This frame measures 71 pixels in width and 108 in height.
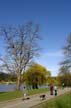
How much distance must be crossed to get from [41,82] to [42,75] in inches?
108

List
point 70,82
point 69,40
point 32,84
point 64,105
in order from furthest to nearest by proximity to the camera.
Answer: point 70,82, point 32,84, point 69,40, point 64,105

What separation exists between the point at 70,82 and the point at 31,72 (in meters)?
27.4

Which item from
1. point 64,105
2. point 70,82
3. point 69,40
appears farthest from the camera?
point 70,82

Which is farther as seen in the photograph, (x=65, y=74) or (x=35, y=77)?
(x=35, y=77)

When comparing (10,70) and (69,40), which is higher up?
(69,40)

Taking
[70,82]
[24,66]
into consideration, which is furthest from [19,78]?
[70,82]

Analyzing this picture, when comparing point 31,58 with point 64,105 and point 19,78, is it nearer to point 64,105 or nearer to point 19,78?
point 19,78

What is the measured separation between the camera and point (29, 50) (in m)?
64.2

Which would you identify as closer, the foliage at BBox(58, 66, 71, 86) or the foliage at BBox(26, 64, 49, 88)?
the foliage at BBox(58, 66, 71, 86)

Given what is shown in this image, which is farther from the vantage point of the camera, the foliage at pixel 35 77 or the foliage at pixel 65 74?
the foliage at pixel 35 77

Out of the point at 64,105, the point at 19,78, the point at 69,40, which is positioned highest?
the point at 69,40

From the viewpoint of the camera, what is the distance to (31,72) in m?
100

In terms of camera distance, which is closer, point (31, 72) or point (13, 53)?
point (13, 53)

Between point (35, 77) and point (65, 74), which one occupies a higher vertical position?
point (65, 74)
